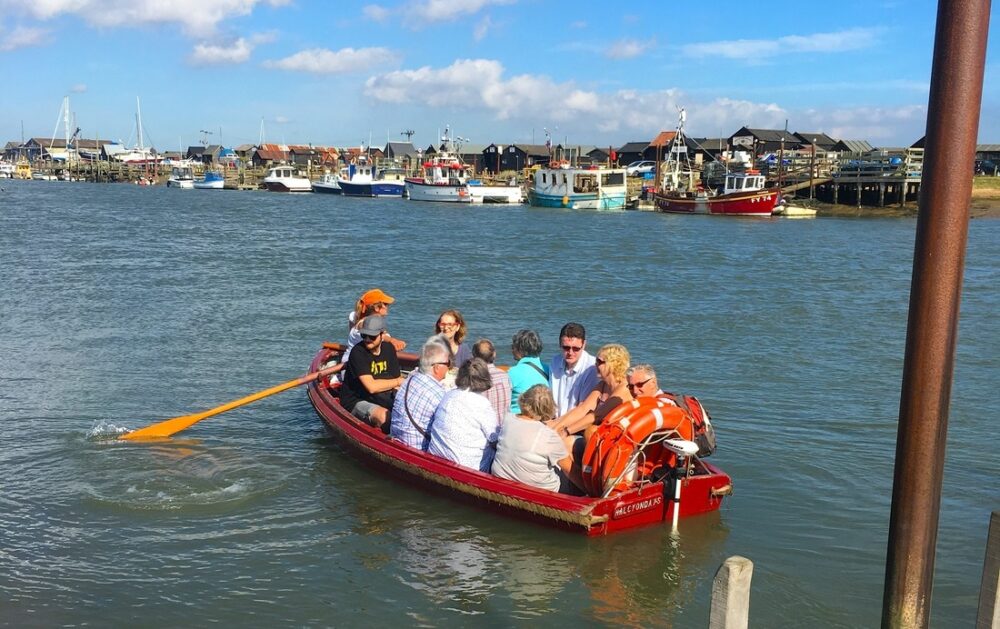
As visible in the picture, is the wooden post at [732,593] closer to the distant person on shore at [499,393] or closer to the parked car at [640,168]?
the distant person on shore at [499,393]

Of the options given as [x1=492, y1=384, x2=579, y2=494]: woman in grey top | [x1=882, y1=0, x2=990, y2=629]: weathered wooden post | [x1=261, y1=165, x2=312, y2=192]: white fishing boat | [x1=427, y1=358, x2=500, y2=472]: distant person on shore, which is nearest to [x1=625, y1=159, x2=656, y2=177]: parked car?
[x1=261, y1=165, x2=312, y2=192]: white fishing boat

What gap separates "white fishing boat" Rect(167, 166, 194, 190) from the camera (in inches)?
4208

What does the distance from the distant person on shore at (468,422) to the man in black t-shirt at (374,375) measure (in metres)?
1.35

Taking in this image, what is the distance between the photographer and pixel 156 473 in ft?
30.3

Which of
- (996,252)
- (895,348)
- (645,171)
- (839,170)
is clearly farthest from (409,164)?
(895,348)

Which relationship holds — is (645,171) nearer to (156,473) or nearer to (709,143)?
(709,143)

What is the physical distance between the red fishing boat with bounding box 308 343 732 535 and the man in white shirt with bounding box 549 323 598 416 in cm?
112

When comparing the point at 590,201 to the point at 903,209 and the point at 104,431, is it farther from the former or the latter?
the point at 104,431

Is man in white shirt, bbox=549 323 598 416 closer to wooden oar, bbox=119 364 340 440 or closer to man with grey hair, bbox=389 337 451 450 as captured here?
man with grey hair, bbox=389 337 451 450

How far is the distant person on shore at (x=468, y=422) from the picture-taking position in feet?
23.9

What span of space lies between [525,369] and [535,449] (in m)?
1.54

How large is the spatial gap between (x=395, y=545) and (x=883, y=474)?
5.19m

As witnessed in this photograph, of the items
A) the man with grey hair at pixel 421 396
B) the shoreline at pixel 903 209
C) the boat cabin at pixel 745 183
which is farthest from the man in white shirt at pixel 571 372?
the shoreline at pixel 903 209

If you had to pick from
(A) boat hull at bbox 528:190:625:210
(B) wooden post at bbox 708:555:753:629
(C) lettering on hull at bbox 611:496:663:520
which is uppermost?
(A) boat hull at bbox 528:190:625:210
